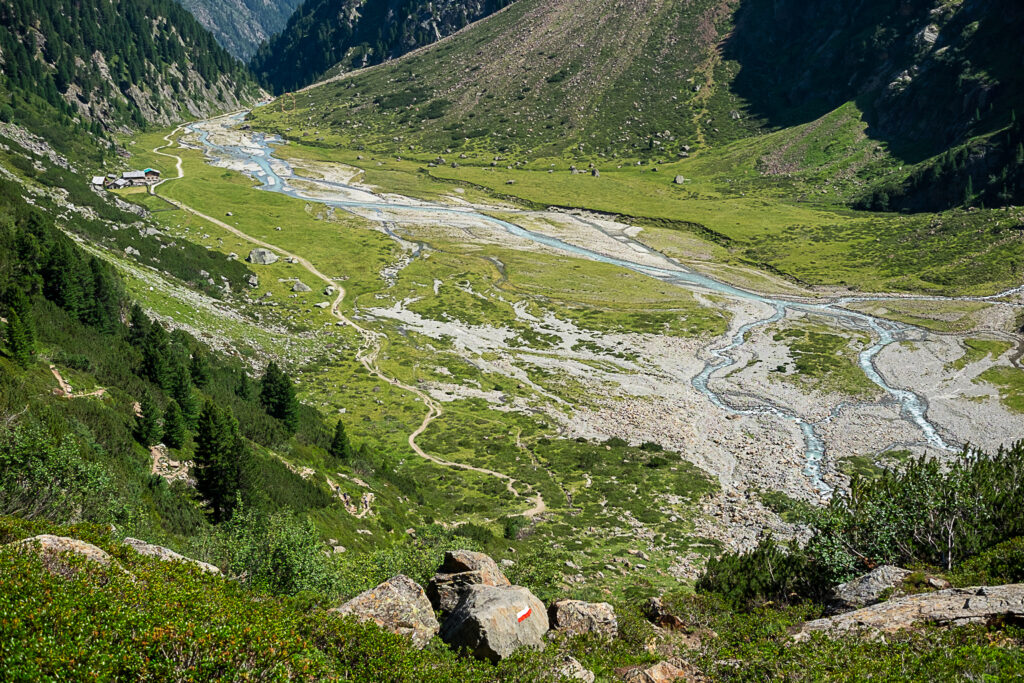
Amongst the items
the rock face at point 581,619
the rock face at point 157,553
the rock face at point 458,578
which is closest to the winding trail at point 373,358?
the rock face at point 458,578

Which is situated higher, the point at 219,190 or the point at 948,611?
the point at 219,190

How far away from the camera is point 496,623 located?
19.9 meters

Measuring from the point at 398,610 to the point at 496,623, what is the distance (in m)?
3.48

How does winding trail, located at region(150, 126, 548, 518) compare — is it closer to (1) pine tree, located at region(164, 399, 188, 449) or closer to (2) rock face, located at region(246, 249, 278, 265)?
(2) rock face, located at region(246, 249, 278, 265)

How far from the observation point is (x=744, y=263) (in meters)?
→ 139

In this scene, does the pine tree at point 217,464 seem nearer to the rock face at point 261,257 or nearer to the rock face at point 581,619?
the rock face at point 581,619

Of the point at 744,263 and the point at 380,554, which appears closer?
the point at 380,554

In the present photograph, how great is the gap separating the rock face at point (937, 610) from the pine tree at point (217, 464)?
27334mm

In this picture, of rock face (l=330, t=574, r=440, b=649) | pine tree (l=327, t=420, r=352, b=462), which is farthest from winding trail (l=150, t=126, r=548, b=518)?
rock face (l=330, t=574, r=440, b=649)

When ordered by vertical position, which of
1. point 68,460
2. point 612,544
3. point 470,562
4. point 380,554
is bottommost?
point 612,544

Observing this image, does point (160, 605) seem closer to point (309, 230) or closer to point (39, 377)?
point (39, 377)

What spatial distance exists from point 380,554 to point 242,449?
10388mm

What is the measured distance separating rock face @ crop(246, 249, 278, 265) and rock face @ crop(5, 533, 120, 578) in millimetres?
103026

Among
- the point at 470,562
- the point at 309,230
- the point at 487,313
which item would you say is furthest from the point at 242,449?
the point at 309,230
